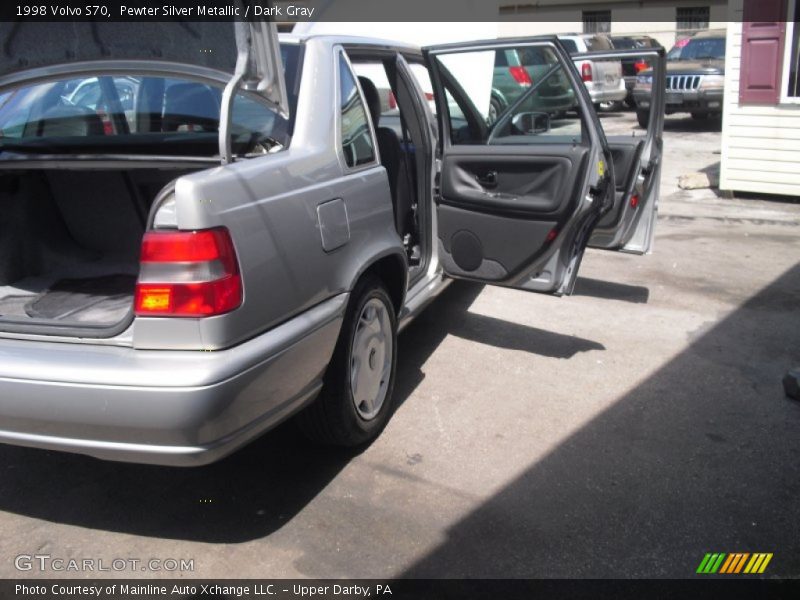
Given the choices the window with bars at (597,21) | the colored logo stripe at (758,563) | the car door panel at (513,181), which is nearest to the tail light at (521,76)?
the car door panel at (513,181)

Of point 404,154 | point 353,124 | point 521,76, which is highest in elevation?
point 353,124

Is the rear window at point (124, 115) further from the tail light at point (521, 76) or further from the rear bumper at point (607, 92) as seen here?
the rear bumper at point (607, 92)

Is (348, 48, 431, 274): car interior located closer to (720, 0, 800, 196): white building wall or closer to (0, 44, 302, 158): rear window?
(0, 44, 302, 158): rear window

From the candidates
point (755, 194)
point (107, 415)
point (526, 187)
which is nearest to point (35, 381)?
point (107, 415)

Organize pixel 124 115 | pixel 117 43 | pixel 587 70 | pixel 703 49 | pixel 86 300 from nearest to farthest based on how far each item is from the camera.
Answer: pixel 117 43 → pixel 86 300 → pixel 124 115 → pixel 587 70 → pixel 703 49

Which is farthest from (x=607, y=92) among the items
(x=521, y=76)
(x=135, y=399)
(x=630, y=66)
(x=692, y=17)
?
(x=135, y=399)

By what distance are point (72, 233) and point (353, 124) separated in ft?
5.30

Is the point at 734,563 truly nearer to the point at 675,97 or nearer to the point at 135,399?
the point at 135,399

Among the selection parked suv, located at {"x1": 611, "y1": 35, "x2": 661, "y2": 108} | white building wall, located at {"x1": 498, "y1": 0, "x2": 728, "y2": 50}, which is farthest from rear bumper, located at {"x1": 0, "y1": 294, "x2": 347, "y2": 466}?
white building wall, located at {"x1": 498, "y1": 0, "x2": 728, "y2": 50}

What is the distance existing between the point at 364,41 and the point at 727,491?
258 cm

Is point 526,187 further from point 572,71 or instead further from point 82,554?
point 82,554

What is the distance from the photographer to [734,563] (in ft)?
8.96

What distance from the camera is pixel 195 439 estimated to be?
2.39m

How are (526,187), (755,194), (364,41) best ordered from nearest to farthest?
1. (364,41)
2. (526,187)
3. (755,194)
